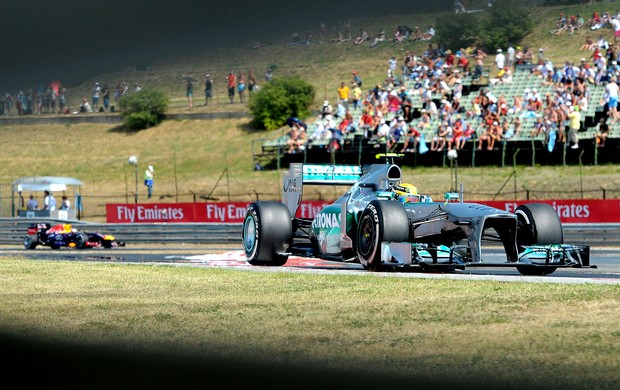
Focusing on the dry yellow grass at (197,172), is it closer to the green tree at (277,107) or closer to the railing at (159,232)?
the green tree at (277,107)

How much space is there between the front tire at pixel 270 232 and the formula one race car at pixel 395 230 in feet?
0.06

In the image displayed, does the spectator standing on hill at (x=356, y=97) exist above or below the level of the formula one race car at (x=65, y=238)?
above

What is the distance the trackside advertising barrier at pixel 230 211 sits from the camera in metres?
27.8

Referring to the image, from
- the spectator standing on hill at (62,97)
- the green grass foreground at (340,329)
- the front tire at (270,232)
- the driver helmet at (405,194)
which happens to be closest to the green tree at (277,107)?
the front tire at (270,232)

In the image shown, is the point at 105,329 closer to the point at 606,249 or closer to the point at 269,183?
the point at 606,249

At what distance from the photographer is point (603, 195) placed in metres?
29.0

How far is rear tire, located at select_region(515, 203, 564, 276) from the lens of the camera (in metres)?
16.2

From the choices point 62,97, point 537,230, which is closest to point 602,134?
point 537,230

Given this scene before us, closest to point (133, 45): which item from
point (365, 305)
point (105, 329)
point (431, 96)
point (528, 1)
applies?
point (105, 329)

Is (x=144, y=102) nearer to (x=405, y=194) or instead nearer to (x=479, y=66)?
(x=405, y=194)

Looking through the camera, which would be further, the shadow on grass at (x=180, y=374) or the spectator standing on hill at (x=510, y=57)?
the spectator standing on hill at (x=510, y=57)

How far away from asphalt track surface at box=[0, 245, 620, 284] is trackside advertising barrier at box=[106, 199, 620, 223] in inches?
99.1

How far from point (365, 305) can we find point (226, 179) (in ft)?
101

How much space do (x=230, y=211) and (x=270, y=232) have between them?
15590mm
